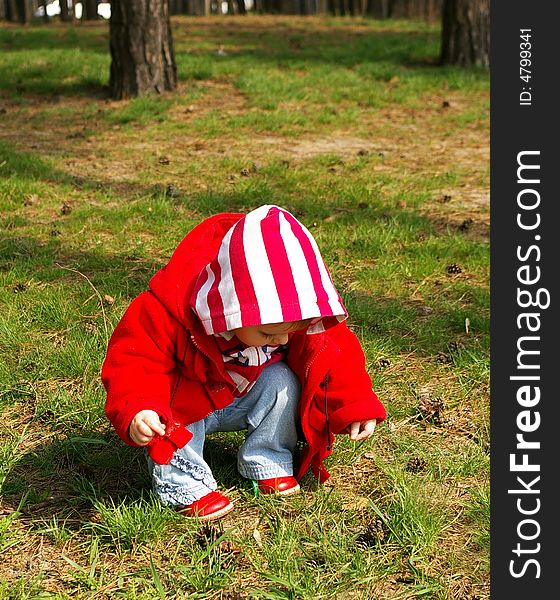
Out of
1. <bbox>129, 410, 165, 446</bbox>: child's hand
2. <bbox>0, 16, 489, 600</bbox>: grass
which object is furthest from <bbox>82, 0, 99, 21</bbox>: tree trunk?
Answer: <bbox>129, 410, 165, 446</bbox>: child's hand

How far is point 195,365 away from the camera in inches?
102

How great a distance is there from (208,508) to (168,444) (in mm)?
289

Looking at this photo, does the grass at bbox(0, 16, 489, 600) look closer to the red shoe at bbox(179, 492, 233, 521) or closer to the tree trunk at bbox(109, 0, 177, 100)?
the red shoe at bbox(179, 492, 233, 521)

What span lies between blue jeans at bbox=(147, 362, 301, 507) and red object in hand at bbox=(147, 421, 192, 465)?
0.29 ft

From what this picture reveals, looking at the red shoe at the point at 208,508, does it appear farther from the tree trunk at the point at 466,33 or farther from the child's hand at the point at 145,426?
the tree trunk at the point at 466,33

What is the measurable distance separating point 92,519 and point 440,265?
9.11ft

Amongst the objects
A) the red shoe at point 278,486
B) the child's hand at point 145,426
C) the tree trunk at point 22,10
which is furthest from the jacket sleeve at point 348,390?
the tree trunk at point 22,10

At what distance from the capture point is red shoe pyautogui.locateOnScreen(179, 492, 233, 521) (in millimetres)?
2676

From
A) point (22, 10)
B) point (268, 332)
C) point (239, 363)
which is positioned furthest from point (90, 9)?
point (268, 332)

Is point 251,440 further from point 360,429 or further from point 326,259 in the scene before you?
point 326,259

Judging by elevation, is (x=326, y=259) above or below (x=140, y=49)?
below

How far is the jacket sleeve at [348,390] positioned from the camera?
2.63 metres

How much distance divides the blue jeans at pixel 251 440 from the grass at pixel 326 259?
3.7 inches

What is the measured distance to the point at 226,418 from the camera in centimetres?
281
